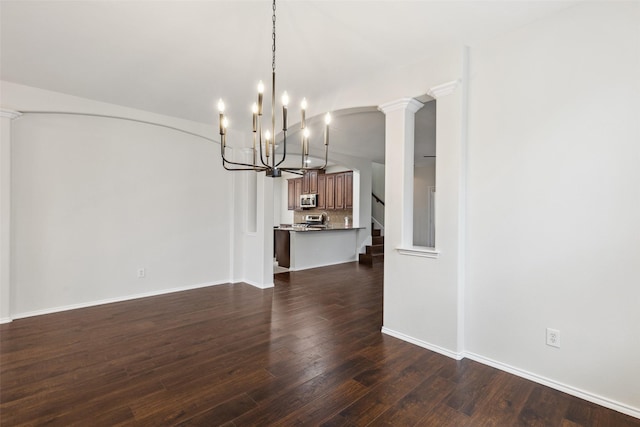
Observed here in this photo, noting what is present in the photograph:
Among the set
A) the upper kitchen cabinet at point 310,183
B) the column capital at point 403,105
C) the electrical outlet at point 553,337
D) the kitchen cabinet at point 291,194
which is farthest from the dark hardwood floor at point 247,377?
the kitchen cabinet at point 291,194

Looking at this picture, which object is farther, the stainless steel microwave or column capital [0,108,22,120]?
the stainless steel microwave

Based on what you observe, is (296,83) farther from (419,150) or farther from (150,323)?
(419,150)

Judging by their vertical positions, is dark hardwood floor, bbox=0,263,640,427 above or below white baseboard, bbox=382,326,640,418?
below

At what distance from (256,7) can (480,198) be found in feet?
7.55

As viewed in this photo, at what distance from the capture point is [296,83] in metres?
3.38

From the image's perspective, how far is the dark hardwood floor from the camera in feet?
6.07

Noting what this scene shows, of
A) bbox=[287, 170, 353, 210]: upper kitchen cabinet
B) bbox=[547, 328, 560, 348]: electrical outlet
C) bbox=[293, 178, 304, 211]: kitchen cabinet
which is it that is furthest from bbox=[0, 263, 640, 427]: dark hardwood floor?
bbox=[293, 178, 304, 211]: kitchen cabinet

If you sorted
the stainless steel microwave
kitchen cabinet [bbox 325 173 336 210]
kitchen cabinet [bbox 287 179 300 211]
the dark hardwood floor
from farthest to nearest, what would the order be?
kitchen cabinet [bbox 287 179 300 211] → the stainless steel microwave → kitchen cabinet [bbox 325 173 336 210] → the dark hardwood floor

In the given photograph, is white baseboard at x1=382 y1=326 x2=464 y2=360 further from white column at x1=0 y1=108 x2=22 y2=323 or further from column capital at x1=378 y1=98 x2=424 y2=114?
white column at x1=0 y1=108 x2=22 y2=323

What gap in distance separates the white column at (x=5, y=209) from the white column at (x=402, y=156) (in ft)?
13.7

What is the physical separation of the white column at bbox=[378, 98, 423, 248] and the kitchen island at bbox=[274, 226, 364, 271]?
12.0 feet

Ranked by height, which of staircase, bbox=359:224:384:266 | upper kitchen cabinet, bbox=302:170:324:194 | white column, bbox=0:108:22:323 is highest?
upper kitchen cabinet, bbox=302:170:324:194

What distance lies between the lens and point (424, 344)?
2.79m

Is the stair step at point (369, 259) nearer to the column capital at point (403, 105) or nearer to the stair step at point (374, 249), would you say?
the stair step at point (374, 249)
